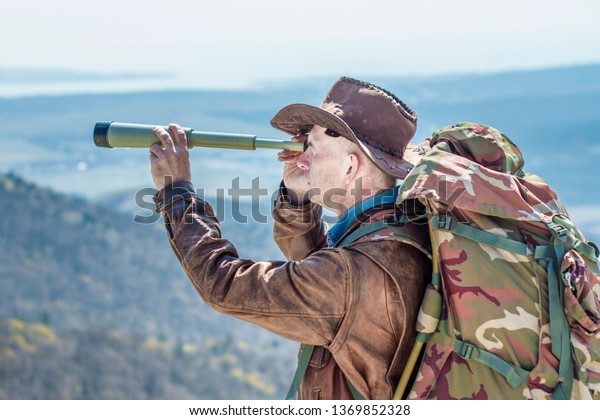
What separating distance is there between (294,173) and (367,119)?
550 millimetres

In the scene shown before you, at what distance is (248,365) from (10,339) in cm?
670

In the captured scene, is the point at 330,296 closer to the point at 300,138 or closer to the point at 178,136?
the point at 300,138

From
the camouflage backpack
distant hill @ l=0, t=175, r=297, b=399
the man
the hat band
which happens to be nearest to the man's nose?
the man

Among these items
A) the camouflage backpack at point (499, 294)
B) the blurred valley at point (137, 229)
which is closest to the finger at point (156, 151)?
the camouflage backpack at point (499, 294)

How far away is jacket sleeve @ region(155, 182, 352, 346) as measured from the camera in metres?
3.77

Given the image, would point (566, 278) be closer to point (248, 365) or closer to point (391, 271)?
point (391, 271)

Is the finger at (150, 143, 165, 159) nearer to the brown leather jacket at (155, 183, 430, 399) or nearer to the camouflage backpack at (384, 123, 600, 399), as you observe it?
the brown leather jacket at (155, 183, 430, 399)

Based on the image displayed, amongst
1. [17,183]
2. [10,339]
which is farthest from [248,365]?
[17,183]

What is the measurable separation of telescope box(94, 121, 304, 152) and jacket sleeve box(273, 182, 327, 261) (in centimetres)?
47

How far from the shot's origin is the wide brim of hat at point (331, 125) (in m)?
4.09

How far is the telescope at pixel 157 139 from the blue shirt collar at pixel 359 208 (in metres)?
0.39

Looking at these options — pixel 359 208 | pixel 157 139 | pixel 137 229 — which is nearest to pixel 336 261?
pixel 359 208

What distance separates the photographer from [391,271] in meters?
3.84

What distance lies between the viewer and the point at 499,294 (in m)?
3.66
